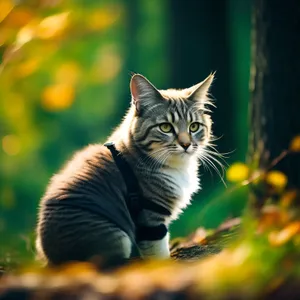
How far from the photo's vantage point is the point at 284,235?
2410mm

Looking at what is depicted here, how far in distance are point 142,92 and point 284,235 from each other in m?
1.78

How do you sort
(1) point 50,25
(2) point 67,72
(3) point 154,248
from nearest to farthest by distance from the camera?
1. (3) point 154,248
2. (1) point 50,25
3. (2) point 67,72

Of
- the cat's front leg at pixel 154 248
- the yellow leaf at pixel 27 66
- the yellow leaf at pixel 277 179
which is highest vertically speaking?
the yellow leaf at pixel 27 66

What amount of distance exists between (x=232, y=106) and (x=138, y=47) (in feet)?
22.7

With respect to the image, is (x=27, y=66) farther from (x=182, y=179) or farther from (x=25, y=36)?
(x=182, y=179)

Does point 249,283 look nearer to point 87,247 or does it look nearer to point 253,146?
point 87,247

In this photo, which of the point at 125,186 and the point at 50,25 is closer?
the point at 125,186

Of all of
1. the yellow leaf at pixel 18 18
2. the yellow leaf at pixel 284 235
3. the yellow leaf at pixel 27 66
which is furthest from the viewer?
the yellow leaf at pixel 27 66

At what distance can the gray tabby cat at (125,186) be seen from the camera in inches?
135

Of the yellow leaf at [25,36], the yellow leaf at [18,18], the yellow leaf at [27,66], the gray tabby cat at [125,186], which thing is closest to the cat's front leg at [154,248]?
the gray tabby cat at [125,186]

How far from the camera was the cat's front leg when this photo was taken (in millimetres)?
3658

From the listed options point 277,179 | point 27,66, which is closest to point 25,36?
point 27,66

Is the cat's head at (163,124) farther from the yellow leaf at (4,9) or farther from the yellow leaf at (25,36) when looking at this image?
the yellow leaf at (4,9)

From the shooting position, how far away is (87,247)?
11.1 ft
